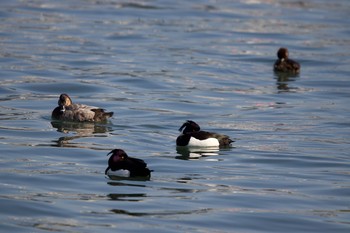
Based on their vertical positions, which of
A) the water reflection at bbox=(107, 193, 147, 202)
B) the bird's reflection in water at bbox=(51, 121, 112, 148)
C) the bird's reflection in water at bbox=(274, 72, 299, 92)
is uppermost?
the bird's reflection in water at bbox=(274, 72, 299, 92)

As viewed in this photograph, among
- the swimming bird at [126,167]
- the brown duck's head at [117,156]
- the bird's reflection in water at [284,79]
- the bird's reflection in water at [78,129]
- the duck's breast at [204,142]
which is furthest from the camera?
the bird's reflection in water at [284,79]

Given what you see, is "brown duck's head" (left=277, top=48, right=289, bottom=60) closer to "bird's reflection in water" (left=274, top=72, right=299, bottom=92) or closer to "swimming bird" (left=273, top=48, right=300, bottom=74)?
"swimming bird" (left=273, top=48, right=300, bottom=74)

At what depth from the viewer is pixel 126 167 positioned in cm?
1506

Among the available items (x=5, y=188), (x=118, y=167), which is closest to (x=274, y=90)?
(x=118, y=167)

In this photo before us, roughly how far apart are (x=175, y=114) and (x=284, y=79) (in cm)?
693

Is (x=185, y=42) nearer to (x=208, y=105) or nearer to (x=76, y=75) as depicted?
(x=76, y=75)

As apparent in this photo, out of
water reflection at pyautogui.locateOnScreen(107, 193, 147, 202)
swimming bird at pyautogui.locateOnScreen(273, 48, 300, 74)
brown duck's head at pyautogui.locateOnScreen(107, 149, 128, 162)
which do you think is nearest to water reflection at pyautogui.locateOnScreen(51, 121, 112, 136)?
brown duck's head at pyautogui.locateOnScreen(107, 149, 128, 162)

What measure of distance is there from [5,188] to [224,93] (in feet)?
38.7

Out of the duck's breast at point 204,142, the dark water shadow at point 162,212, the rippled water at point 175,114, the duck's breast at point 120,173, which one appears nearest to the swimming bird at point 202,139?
the duck's breast at point 204,142

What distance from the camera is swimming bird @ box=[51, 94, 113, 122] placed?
1989 centimetres

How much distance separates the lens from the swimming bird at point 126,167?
14.9 metres

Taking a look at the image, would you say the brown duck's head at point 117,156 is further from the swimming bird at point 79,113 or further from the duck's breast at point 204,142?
the swimming bird at point 79,113

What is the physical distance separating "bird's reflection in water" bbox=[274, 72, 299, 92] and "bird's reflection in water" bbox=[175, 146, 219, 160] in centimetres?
836

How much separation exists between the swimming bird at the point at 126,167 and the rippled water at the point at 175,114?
7.1 inches
